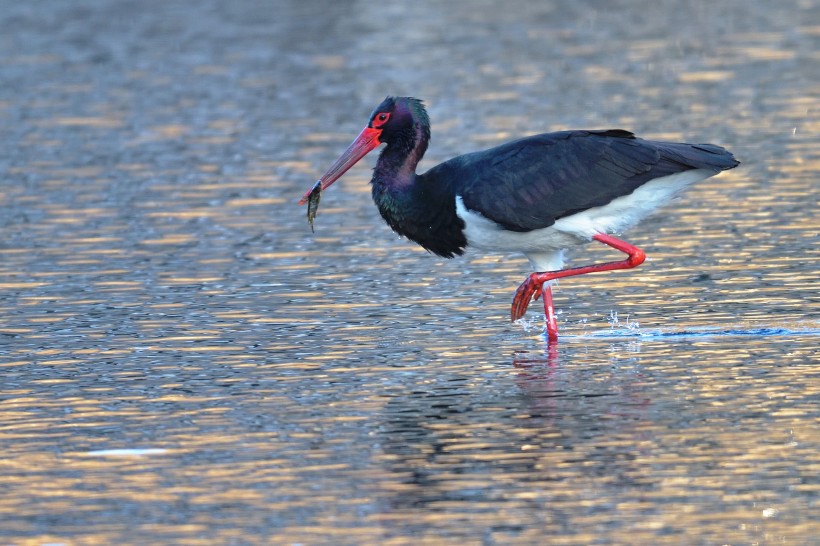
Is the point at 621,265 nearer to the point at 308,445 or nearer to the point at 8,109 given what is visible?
the point at 308,445

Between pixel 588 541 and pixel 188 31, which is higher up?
pixel 588 541

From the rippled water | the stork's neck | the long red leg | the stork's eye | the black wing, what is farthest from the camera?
the stork's eye

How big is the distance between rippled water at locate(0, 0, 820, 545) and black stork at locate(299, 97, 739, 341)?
0.63 metres

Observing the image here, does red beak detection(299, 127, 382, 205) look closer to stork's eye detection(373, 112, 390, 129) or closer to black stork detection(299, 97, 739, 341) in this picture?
stork's eye detection(373, 112, 390, 129)

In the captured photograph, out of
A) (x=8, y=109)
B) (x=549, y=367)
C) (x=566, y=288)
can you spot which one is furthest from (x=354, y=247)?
(x=8, y=109)

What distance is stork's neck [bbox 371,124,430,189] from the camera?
42.9 ft

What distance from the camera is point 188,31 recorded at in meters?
35.4

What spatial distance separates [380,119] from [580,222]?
1718mm

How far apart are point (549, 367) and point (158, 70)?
19.5 metres

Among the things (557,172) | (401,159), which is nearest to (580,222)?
(557,172)

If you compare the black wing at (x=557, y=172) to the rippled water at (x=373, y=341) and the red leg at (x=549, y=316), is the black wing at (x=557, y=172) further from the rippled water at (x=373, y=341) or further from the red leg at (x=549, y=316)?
the rippled water at (x=373, y=341)

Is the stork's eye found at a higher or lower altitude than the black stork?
higher

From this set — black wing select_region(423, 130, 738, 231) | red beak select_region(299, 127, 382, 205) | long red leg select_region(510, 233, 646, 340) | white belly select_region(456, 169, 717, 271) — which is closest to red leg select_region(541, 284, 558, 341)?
long red leg select_region(510, 233, 646, 340)

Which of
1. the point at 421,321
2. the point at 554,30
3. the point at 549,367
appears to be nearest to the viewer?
the point at 549,367
